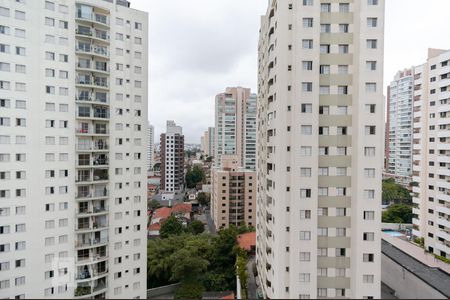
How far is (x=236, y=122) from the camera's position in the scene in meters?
70.8

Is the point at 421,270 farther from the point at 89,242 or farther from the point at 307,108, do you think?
the point at 89,242

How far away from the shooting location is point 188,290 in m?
23.2

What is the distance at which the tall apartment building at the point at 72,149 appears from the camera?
60.1ft

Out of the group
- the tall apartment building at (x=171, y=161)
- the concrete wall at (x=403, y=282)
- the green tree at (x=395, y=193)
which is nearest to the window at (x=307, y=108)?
the concrete wall at (x=403, y=282)

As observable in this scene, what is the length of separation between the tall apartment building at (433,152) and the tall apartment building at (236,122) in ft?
132

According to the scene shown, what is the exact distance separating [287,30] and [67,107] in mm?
17863

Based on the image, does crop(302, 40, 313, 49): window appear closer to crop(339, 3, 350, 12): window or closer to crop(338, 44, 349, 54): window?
crop(338, 44, 349, 54): window

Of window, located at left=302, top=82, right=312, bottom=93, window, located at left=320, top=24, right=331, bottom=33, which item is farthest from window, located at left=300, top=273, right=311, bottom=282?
window, located at left=320, top=24, right=331, bottom=33

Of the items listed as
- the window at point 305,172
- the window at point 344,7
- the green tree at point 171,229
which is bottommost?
the green tree at point 171,229

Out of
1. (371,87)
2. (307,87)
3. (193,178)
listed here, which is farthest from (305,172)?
(193,178)

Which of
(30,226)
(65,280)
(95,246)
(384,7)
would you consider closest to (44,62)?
(30,226)

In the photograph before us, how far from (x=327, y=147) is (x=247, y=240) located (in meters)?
20.8

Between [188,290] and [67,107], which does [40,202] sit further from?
[188,290]

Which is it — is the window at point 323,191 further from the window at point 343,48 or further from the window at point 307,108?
the window at point 343,48
